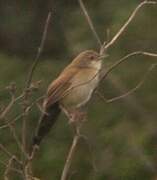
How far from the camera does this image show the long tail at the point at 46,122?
715 cm

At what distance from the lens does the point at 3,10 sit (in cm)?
1575

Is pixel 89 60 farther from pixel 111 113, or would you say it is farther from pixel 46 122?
pixel 111 113

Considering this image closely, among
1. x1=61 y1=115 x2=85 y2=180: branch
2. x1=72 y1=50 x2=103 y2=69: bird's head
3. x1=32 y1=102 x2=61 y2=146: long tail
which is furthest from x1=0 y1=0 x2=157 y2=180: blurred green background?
x1=61 y1=115 x2=85 y2=180: branch

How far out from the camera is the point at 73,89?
326 inches

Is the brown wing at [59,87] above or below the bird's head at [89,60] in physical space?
above

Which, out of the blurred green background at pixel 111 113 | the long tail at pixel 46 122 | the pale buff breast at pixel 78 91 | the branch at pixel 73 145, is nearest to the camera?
the branch at pixel 73 145

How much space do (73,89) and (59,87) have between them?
121mm

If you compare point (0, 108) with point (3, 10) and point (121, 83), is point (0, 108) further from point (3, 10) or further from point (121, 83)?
point (3, 10)

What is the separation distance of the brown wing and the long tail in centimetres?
7

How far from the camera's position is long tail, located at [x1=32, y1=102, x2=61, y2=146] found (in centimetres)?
715

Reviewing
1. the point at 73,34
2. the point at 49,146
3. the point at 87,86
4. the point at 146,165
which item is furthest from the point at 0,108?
the point at 73,34

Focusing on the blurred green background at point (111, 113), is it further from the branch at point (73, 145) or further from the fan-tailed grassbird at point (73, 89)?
the branch at point (73, 145)

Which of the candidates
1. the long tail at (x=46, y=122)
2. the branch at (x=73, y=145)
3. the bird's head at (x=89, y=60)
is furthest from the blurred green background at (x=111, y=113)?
the branch at (x=73, y=145)

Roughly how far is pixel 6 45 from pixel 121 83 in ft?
13.8
